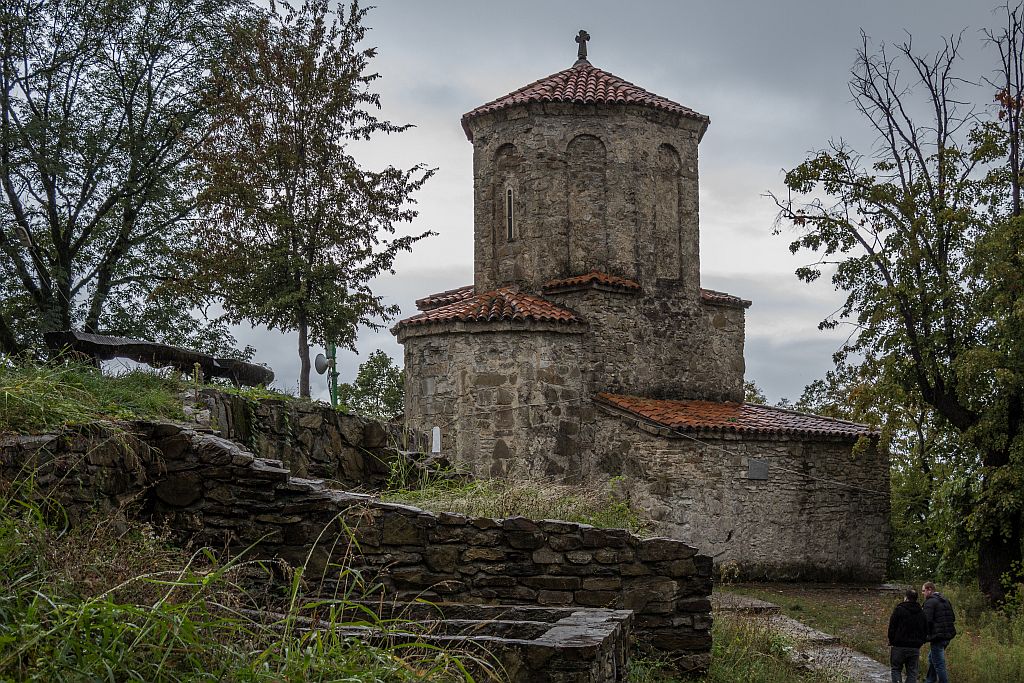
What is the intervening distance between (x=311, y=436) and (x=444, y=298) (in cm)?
1084

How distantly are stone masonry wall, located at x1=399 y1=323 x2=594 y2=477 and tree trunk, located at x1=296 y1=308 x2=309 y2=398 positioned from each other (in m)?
2.44

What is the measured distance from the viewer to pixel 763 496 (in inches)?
775

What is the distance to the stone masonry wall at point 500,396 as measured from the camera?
1930 centimetres

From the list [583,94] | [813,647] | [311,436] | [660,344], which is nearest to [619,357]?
[660,344]

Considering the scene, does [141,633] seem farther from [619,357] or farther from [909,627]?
[619,357]

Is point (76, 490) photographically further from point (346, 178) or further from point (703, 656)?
point (346, 178)

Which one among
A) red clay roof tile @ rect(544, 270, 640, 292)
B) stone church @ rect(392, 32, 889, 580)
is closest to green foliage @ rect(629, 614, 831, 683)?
stone church @ rect(392, 32, 889, 580)

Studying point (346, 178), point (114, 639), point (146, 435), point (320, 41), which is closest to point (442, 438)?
point (346, 178)

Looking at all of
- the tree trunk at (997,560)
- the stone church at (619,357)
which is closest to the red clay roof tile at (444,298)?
the stone church at (619,357)

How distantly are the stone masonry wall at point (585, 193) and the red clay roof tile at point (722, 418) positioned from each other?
112 inches

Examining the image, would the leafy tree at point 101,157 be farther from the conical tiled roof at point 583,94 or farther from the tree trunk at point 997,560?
the tree trunk at point 997,560

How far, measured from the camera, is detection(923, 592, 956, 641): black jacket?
40.3ft

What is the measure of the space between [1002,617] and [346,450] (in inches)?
447

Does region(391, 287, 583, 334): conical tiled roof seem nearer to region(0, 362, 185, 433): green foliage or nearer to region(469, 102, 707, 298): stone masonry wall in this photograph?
region(469, 102, 707, 298): stone masonry wall
